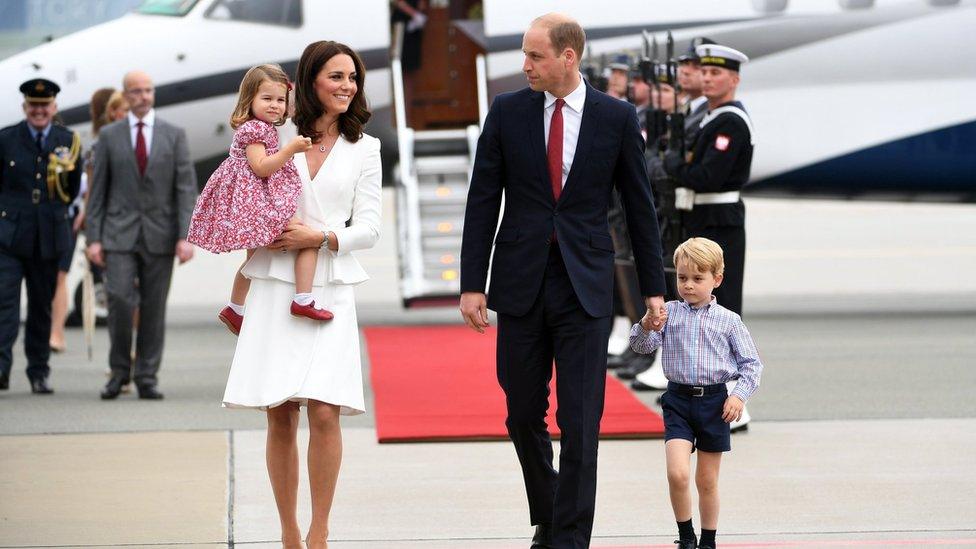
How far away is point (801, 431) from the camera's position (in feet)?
27.1

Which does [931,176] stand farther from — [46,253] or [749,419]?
[46,253]

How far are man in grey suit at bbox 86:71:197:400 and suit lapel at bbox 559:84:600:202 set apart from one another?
14.4 feet

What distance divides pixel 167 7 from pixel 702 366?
9.21 meters

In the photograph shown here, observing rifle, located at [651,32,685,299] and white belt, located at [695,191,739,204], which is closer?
white belt, located at [695,191,739,204]

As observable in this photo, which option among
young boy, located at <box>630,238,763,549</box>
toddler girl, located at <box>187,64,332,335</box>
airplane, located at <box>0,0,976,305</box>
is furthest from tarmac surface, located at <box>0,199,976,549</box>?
airplane, located at <box>0,0,976,305</box>

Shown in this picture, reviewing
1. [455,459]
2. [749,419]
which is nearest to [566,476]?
[455,459]

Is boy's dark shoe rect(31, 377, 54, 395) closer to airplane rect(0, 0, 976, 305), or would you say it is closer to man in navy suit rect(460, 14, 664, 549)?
airplane rect(0, 0, 976, 305)

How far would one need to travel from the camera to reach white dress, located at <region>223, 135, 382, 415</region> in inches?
203

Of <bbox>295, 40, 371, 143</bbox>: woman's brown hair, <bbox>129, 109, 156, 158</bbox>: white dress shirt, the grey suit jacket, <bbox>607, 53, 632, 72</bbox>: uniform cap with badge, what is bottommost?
the grey suit jacket

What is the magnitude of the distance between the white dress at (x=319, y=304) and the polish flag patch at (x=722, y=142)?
281cm

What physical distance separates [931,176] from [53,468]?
905cm

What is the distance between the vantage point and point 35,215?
9594 mm

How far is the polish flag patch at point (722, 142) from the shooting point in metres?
7.75

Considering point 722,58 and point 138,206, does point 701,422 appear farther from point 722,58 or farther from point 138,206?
point 138,206
